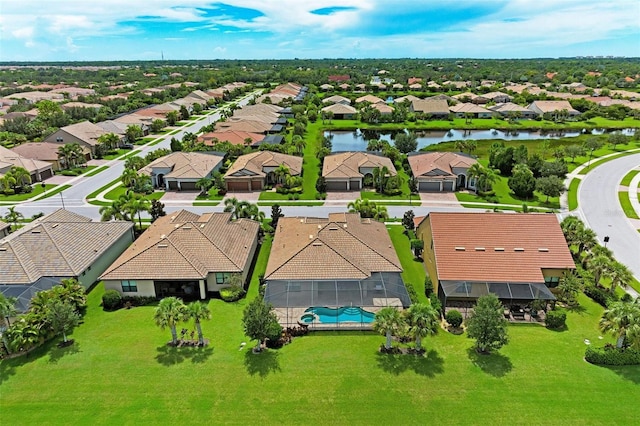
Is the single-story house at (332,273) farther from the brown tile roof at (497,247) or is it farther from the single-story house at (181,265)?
the brown tile roof at (497,247)

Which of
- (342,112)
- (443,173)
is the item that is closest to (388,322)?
(443,173)

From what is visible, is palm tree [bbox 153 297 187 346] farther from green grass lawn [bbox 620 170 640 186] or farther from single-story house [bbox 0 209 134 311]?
green grass lawn [bbox 620 170 640 186]

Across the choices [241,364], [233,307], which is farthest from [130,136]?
[241,364]

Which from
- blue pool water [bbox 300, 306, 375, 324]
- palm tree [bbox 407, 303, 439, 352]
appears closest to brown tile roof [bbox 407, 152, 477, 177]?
blue pool water [bbox 300, 306, 375, 324]

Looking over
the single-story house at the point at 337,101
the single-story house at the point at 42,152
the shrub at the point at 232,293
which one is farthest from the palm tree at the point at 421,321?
the single-story house at the point at 337,101

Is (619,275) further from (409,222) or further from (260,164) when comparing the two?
(260,164)

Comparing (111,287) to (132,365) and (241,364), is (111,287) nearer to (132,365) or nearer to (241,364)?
(132,365)
